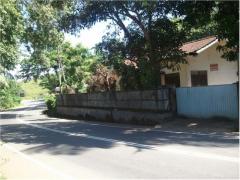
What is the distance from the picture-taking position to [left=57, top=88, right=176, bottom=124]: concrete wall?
2173 centimetres

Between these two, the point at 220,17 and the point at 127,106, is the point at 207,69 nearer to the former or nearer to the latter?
the point at 127,106

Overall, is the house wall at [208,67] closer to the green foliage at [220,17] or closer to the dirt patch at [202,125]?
the dirt patch at [202,125]

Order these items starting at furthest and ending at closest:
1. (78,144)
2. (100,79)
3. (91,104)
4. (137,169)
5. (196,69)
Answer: (100,79)
(91,104)
(196,69)
(78,144)
(137,169)

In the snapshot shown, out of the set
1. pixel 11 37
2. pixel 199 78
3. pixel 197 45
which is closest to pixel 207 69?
pixel 199 78

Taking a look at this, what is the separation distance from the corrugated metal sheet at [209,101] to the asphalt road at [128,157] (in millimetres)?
3345

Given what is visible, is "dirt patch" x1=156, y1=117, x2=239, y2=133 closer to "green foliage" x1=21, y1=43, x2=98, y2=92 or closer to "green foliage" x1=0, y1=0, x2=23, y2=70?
"green foliage" x1=0, y1=0, x2=23, y2=70

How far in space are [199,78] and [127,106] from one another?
5.14m

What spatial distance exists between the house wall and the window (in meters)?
0.25

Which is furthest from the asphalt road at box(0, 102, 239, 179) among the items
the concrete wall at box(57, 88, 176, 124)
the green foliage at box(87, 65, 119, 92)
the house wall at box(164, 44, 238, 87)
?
the green foliage at box(87, 65, 119, 92)

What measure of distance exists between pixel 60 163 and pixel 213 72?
17.2 metres

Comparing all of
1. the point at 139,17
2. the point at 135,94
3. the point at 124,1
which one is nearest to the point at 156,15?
the point at 139,17

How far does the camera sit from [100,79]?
32.8m

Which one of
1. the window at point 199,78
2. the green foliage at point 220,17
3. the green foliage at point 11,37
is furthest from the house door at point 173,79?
the green foliage at point 11,37

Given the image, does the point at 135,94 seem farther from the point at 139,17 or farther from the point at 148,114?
the point at 139,17
